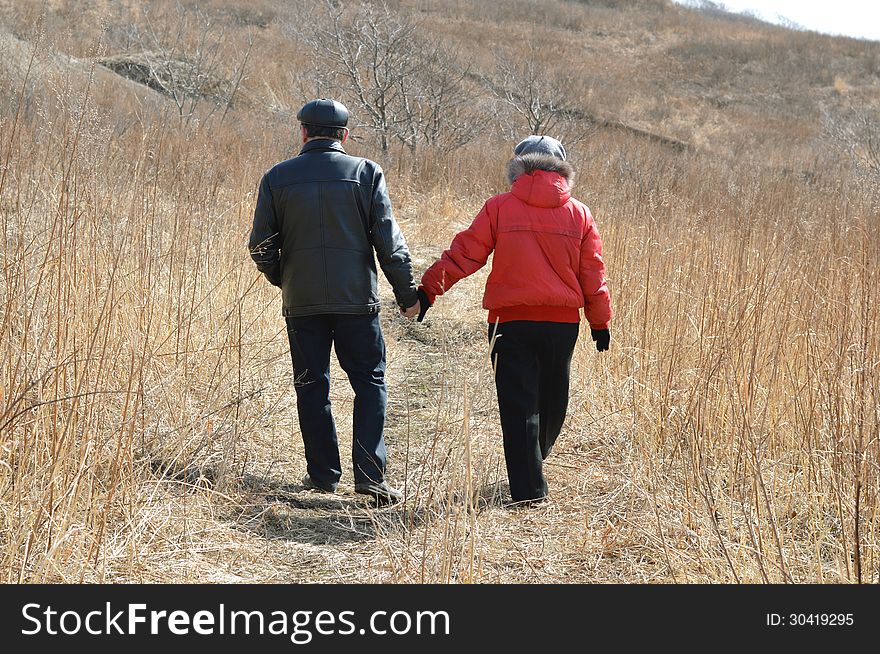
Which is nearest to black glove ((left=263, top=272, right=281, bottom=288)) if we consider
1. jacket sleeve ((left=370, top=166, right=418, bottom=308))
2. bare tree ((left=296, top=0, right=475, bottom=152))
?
jacket sleeve ((left=370, top=166, right=418, bottom=308))

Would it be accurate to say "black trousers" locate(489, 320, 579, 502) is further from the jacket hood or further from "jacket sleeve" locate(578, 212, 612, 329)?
the jacket hood

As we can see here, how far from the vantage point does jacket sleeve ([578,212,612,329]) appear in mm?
3877

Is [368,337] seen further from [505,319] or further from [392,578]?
A: [392,578]

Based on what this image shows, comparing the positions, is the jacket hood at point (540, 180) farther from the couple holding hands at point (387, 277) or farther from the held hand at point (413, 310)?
the held hand at point (413, 310)

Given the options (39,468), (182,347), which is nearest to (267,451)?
(182,347)

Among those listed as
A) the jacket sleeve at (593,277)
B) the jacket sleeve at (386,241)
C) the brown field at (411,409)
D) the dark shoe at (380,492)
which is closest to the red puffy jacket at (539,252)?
the jacket sleeve at (593,277)

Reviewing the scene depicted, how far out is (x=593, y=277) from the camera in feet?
12.7

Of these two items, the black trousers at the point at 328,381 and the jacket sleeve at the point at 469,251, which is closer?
the jacket sleeve at the point at 469,251

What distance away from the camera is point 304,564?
327cm

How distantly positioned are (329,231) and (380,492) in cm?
121

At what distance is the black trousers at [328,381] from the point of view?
4.02 metres

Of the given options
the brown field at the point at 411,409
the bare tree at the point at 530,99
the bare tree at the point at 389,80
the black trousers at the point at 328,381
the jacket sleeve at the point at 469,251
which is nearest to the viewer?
the brown field at the point at 411,409

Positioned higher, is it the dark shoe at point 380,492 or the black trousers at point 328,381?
the black trousers at point 328,381

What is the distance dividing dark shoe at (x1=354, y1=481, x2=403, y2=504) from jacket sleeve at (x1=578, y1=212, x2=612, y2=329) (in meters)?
1.21
